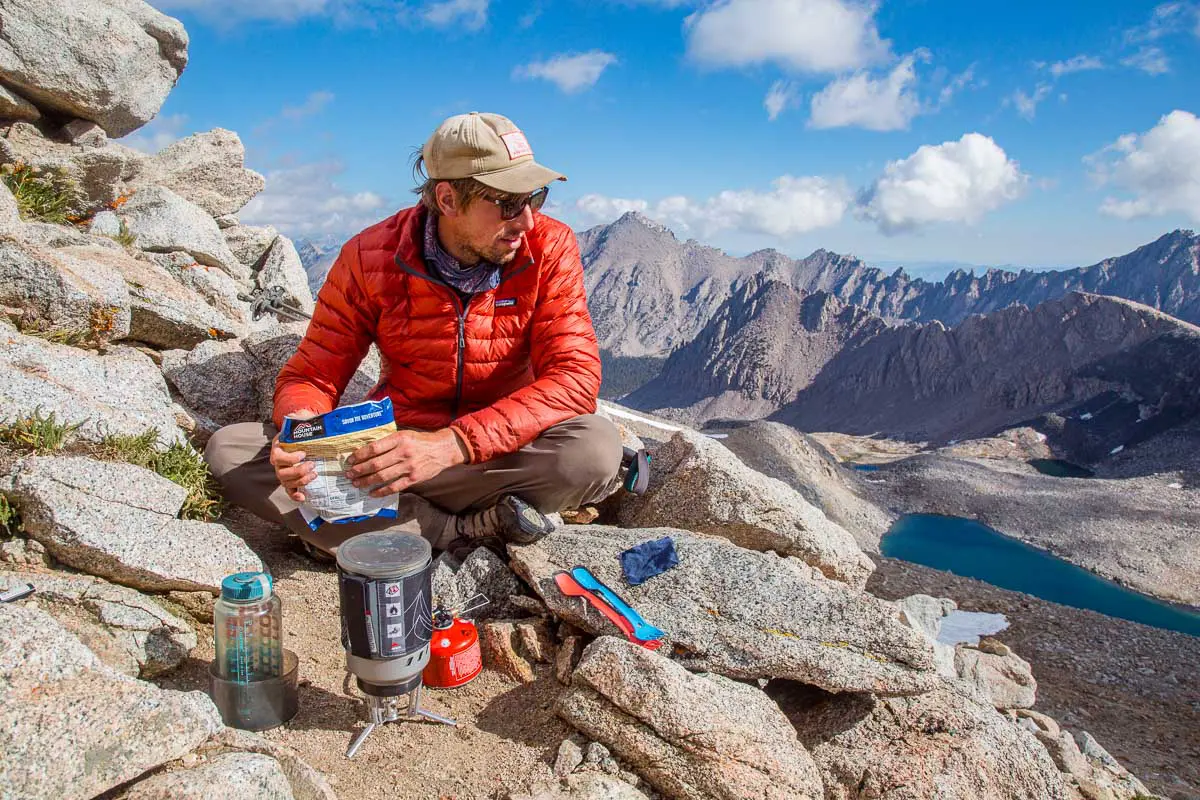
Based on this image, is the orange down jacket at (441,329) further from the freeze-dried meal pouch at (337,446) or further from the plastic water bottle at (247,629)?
the plastic water bottle at (247,629)

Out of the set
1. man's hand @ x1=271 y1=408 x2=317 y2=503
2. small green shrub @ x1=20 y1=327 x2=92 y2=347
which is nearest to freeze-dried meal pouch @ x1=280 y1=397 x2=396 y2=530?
man's hand @ x1=271 y1=408 x2=317 y2=503

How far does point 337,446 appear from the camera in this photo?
5160mm

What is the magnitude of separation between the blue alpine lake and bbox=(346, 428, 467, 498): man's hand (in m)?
77.5

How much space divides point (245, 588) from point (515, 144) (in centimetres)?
386

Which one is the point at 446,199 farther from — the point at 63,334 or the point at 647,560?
the point at 63,334

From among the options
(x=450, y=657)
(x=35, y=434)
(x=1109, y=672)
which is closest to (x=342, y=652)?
(x=450, y=657)

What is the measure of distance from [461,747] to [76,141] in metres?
16.3

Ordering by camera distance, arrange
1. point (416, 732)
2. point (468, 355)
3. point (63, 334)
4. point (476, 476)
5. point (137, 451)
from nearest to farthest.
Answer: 1. point (416, 732)
2. point (137, 451)
3. point (476, 476)
4. point (468, 355)
5. point (63, 334)

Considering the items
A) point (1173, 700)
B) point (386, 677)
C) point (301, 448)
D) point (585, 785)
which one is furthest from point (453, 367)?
point (1173, 700)

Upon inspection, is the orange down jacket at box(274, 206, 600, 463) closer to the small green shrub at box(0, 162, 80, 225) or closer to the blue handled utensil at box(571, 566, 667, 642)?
the blue handled utensil at box(571, 566, 667, 642)

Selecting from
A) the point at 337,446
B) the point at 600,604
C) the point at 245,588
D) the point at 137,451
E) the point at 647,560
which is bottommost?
the point at 600,604

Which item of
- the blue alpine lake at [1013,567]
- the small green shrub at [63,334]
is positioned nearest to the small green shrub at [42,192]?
the small green shrub at [63,334]

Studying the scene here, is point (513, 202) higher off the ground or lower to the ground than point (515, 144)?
lower

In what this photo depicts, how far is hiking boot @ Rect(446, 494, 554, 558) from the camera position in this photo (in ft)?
21.3
